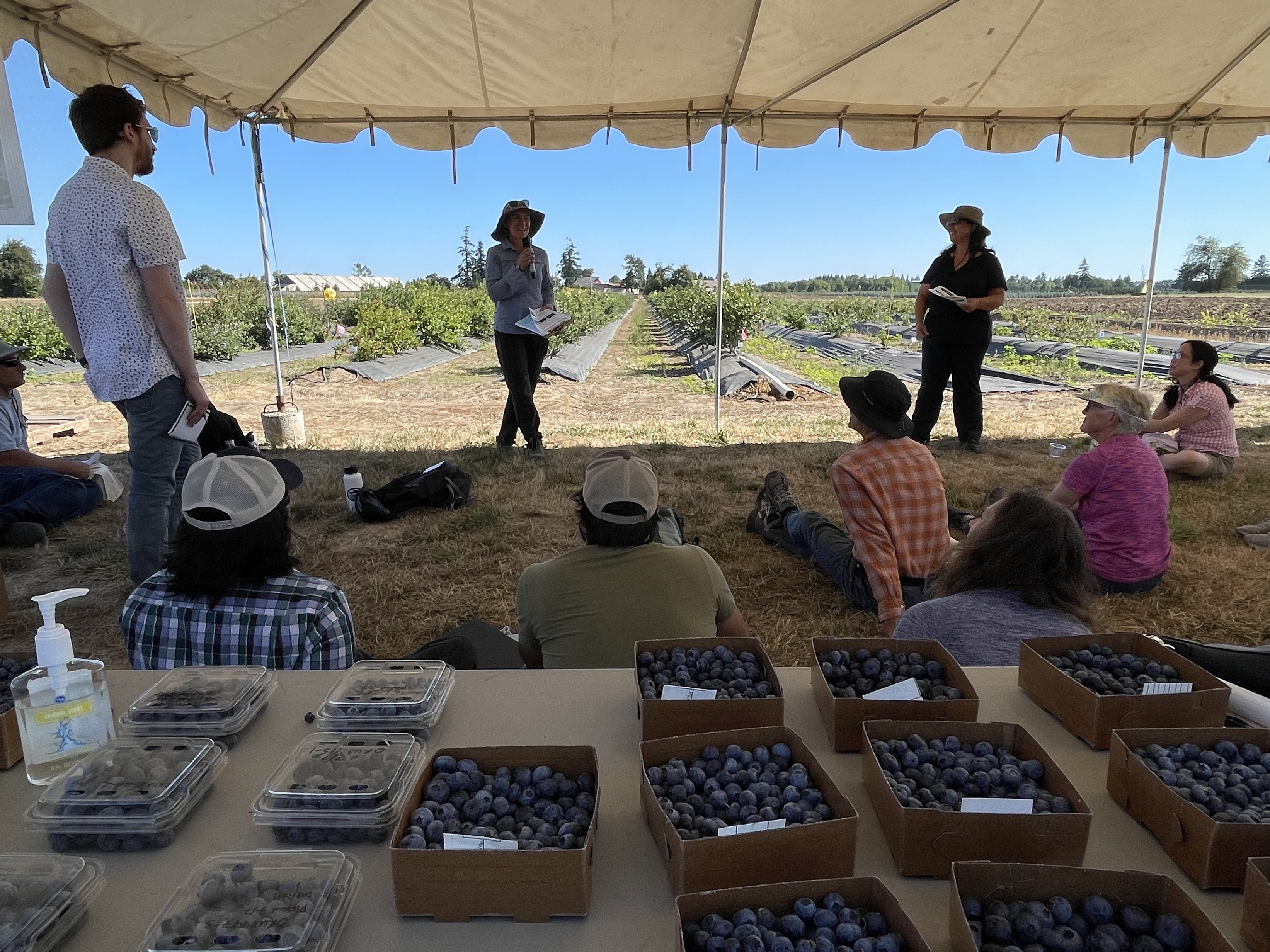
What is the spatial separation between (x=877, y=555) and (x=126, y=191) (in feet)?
8.35

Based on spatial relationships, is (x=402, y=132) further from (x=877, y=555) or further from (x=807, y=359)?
(x=807, y=359)

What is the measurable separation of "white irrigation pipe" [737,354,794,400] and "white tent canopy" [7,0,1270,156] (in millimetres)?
4386

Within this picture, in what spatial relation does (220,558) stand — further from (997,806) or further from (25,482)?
(25,482)

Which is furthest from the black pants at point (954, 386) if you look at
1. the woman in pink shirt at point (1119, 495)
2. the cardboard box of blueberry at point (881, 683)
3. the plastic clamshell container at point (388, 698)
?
the plastic clamshell container at point (388, 698)

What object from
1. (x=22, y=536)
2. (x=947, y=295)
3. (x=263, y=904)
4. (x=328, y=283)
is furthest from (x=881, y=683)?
(x=328, y=283)

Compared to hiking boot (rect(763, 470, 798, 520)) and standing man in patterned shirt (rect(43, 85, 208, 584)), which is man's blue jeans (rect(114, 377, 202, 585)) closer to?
standing man in patterned shirt (rect(43, 85, 208, 584))

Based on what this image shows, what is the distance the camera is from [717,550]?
11.3ft

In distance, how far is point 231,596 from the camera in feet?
4.81

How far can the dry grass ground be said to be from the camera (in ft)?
9.22

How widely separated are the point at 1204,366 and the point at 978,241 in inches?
57.7

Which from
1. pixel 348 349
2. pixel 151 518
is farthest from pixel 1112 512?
pixel 348 349

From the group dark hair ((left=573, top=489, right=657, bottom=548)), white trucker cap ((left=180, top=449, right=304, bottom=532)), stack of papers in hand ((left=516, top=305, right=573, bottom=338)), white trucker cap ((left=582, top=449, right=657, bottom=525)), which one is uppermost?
stack of papers in hand ((left=516, top=305, right=573, bottom=338))

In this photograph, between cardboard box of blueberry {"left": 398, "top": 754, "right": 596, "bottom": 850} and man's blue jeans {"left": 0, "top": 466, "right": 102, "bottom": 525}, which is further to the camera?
man's blue jeans {"left": 0, "top": 466, "right": 102, "bottom": 525}


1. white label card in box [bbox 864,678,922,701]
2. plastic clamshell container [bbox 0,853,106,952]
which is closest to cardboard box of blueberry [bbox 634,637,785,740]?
white label card in box [bbox 864,678,922,701]
